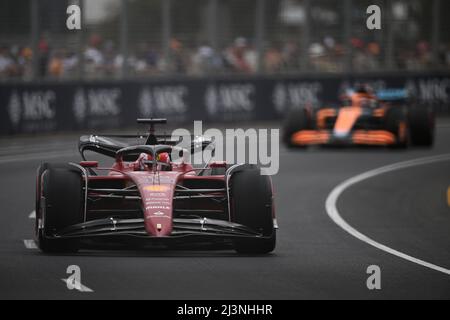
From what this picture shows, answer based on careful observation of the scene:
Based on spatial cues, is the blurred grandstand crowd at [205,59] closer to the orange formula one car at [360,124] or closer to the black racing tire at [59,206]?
the orange formula one car at [360,124]

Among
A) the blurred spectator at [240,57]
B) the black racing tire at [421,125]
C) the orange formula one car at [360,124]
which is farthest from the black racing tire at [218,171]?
the blurred spectator at [240,57]

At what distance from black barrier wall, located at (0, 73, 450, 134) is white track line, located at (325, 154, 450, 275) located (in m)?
6.84

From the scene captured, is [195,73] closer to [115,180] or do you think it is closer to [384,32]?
[384,32]

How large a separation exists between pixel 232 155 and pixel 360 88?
3.00 metres

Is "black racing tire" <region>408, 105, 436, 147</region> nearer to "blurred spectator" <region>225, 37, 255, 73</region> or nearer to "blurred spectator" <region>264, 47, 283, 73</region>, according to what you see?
"blurred spectator" <region>225, 37, 255, 73</region>

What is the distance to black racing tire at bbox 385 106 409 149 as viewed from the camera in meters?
25.2

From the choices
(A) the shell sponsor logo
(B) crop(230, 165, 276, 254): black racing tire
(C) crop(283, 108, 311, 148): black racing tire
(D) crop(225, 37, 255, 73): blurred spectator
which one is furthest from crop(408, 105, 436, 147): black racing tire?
(A) the shell sponsor logo

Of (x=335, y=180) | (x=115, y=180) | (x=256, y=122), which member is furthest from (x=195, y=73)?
(x=115, y=180)

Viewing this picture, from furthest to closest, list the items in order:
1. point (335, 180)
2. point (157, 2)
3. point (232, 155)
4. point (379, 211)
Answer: point (157, 2) < point (232, 155) < point (335, 180) < point (379, 211)

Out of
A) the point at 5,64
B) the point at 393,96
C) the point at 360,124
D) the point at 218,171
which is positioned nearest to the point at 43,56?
the point at 5,64

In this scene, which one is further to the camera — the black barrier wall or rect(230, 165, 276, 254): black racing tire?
the black barrier wall

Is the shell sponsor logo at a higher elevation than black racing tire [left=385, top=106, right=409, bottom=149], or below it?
higher

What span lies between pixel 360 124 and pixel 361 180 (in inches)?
197

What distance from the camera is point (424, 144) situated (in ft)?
88.8
